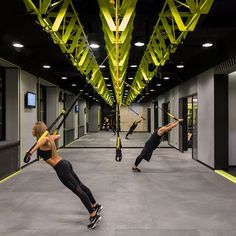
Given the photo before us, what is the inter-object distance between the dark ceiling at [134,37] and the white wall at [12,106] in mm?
409

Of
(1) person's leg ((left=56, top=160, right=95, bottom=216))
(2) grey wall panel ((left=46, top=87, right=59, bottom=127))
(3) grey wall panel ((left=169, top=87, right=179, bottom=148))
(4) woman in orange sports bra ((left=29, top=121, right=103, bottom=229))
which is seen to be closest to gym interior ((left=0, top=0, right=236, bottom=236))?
(4) woman in orange sports bra ((left=29, top=121, right=103, bottom=229))

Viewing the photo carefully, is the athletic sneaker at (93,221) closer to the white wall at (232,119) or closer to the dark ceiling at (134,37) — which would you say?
the dark ceiling at (134,37)

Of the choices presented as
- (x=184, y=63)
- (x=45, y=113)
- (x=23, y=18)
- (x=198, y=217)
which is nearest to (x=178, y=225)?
(x=198, y=217)

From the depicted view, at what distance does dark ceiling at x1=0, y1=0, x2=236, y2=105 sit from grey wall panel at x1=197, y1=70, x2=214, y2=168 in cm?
39

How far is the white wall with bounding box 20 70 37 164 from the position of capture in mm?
8484

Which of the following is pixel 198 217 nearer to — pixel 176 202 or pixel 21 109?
pixel 176 202

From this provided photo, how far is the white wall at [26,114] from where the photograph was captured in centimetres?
848

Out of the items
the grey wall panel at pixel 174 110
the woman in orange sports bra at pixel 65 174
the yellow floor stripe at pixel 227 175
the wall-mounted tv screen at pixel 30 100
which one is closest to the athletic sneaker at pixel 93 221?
the woman in orange sports bra at pixel 65 174

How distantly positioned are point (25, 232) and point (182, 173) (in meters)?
4.87

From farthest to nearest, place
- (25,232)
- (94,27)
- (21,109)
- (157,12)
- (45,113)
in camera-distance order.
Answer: (45,113)
(21,109)
(94,27)
(157,12)
(25,232)

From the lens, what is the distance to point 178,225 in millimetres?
3963

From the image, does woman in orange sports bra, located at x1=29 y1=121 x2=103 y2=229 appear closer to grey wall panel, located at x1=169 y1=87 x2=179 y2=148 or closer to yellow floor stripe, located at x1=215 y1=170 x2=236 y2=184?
yellow floor stripe, located at x1=215 y1=170 x2=236 y2=184

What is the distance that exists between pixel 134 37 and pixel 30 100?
376 centimetres

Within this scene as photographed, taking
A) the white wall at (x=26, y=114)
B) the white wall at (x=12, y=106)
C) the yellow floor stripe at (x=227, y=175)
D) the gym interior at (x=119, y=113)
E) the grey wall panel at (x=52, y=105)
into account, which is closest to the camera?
the gym interior at (x=119, y=113)
